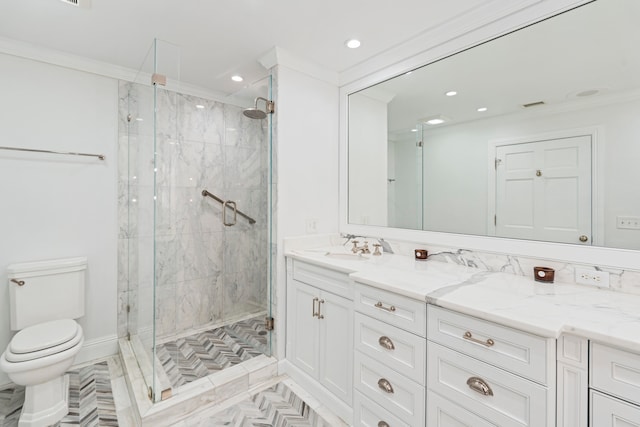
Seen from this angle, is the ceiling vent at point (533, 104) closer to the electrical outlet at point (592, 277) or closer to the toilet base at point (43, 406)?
the electrical outlet at point (592, 277)

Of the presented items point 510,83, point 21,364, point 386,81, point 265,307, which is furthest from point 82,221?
point 510,83

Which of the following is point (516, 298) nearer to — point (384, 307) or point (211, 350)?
point (384, 307)

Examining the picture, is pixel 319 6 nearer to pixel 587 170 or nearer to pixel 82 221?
pixel 587 170

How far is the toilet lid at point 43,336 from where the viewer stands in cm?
167

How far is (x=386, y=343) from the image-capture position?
1436 mm

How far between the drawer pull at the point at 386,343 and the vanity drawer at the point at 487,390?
191 millimetres

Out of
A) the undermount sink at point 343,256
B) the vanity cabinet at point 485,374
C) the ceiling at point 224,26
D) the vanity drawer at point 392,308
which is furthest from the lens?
the undermount sink at point 343,256

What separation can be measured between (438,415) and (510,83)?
1810 mm

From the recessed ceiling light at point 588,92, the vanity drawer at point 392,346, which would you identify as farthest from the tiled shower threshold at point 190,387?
the recessed ceiling light at point 588,92

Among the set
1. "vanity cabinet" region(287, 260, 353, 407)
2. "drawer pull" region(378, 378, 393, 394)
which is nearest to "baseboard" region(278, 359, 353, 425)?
"vanity cabinet" region(287, 260, 353, 407)

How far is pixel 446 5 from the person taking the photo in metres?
1.68

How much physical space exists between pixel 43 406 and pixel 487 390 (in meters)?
2.40

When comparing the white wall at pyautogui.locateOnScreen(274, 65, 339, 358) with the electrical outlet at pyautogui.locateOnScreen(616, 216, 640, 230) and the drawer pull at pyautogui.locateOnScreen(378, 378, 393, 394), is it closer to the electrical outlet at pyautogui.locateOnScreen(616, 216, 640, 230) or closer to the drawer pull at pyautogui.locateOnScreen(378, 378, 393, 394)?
the drawer pull at pyautogui.locateOnScreen(378, 378, 393, 394)

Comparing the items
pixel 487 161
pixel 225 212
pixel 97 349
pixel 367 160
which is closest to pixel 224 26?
pixel 367 160
